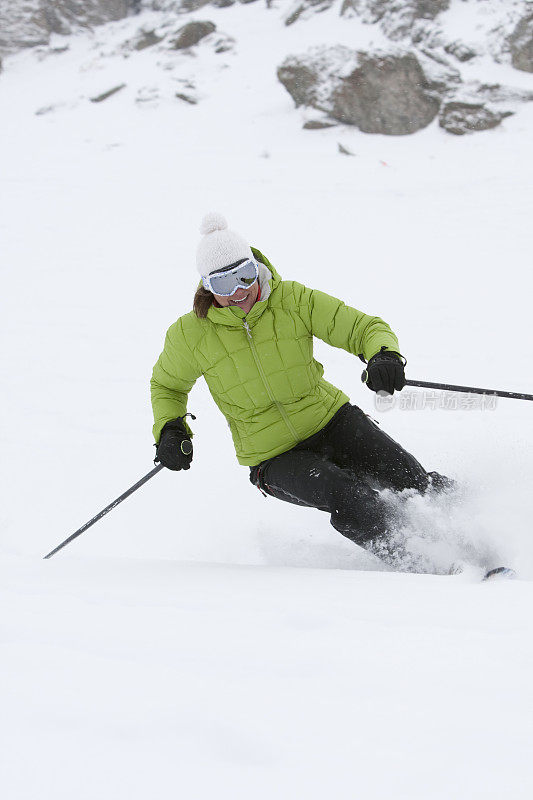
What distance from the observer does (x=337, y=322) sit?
3.07 meters

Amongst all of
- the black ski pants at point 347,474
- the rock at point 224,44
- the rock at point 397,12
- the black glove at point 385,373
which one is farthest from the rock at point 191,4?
the black glove at point 385,373

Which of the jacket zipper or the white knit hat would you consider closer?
the white knit hat

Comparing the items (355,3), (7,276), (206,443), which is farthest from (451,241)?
(355,3)

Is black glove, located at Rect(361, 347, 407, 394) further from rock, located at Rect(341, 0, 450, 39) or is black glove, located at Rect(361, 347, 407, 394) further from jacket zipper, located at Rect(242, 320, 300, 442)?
rock, located at Rect(341, 0, 450, 39)

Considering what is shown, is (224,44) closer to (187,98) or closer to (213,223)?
(187,98)

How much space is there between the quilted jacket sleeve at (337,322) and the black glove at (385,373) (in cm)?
16

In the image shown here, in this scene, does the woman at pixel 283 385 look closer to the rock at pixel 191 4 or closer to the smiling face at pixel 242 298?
the smiling face at pixel 242 298

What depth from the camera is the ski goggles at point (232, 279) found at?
2881 mm

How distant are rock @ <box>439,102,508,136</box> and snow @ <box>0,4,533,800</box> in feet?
0.92

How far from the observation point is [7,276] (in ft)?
31.3

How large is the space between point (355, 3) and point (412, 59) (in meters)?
4.61

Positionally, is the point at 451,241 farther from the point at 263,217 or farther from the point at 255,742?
the point at 255,742

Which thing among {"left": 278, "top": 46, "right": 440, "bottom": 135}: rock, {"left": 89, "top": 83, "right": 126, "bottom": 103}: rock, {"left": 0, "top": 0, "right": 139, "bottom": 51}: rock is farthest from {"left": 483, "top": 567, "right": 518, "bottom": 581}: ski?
{"left": 0, "top": 0, "right": 139, "bottom": 51}: rock

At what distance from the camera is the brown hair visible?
301 centimetres
